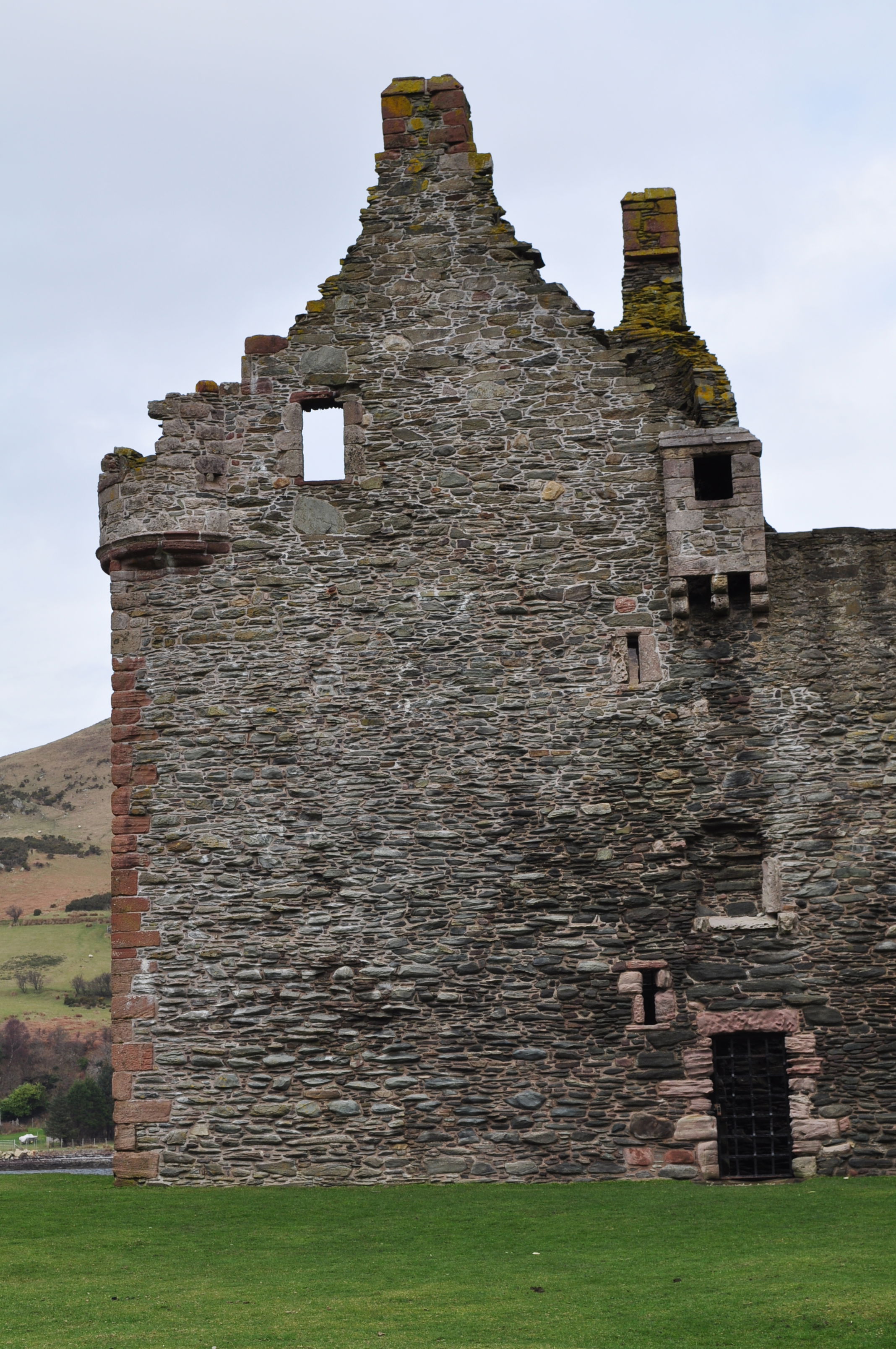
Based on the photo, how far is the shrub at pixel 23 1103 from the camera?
145ft

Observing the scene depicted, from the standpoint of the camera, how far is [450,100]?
1681 centimetres

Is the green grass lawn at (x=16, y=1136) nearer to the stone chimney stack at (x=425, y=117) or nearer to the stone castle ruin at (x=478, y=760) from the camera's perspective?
the stone castle ruin at (x=478, y=760)

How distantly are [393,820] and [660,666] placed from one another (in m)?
3.27

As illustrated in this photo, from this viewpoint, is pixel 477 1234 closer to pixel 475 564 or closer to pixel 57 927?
pixel 475 564

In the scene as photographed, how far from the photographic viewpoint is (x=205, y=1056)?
1530 cm

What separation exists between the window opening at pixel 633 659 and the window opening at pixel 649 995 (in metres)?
3.00

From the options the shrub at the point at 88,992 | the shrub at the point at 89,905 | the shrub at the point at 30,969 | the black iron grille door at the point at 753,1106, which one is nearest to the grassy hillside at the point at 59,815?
the shrub at the point at 89,905

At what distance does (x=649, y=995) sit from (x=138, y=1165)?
5568 millimetres

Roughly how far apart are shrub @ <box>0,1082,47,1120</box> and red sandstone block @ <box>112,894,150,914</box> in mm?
31731

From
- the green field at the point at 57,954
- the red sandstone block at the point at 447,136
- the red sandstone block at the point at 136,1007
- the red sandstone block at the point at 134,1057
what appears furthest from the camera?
the green field at the point at 57,954

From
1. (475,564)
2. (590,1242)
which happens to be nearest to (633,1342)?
(590,1242)

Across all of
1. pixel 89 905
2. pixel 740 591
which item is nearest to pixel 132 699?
pixel 740 591

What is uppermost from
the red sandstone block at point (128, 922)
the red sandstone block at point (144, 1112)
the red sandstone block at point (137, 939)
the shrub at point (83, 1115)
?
the red sandstone block at point (128, 922)

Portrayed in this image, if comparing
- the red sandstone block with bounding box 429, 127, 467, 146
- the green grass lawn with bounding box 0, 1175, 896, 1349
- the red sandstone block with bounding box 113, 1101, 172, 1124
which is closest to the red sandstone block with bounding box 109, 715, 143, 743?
the red sandstone block with bounding box 113, 1101, 172, 1124
